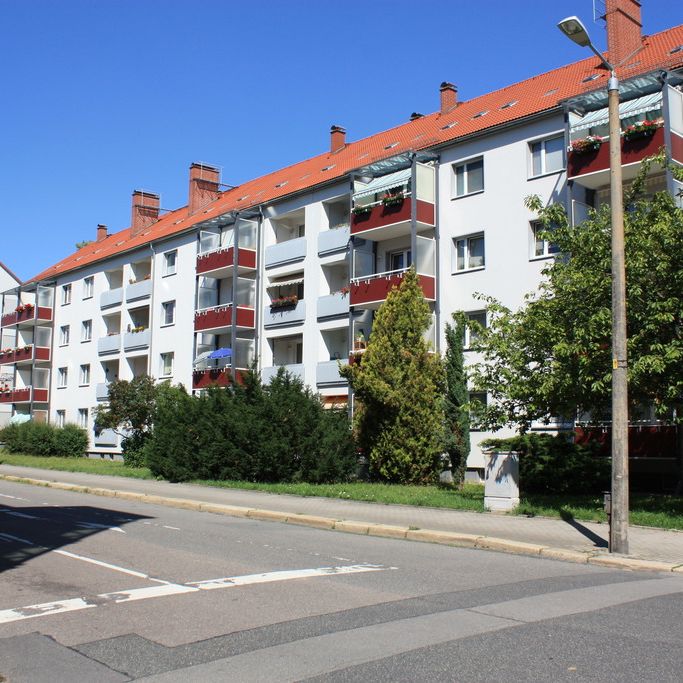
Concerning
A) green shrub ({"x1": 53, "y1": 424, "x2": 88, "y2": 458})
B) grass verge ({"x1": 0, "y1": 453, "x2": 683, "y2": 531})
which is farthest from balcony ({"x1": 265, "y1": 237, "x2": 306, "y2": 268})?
green shrub ({"x1": 53, "y1": 424, "x2": 88, "y2": 458})

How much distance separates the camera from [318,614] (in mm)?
6906

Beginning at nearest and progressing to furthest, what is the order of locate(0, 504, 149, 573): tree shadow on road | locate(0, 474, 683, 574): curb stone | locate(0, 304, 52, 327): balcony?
locate(0, 474, 683, 574): curb stone, locate(0, 504, 149, 573): tree shadow on road, locate(0, 304, 52, 327): balcony

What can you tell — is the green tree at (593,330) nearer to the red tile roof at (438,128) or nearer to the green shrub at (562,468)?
the green shrub at (562,468)

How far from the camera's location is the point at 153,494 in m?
20.5

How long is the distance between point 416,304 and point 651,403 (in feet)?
31.6

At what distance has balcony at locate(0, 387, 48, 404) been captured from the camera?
50.9 m

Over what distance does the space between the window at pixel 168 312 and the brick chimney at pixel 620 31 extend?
2470 cm

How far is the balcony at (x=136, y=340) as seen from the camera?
42.5 m

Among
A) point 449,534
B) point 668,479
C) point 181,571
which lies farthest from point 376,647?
point 668,479

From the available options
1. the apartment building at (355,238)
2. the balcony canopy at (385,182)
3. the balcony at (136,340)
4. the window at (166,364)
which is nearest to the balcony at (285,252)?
the apartment building at (355,238)

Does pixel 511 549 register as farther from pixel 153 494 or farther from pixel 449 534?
pixel 153 494

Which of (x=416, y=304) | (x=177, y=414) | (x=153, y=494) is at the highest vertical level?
(x=416, y=304)

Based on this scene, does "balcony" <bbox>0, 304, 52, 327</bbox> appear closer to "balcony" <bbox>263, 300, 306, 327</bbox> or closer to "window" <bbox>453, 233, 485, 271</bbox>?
"balcony" <bbox>263, 300, 306, 327</bbox>

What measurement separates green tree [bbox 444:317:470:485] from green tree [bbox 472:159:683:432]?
5.27 meters
